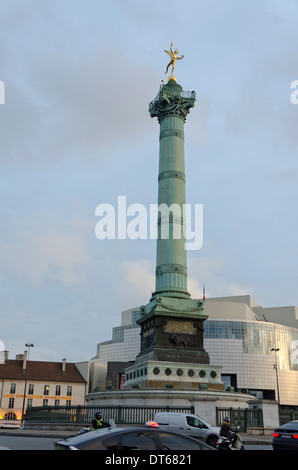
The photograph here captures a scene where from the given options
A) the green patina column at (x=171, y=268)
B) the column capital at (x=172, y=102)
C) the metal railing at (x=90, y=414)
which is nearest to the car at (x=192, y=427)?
the metal railing at (x=90, y=414)

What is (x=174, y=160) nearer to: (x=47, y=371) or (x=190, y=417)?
(x=190, y=417)

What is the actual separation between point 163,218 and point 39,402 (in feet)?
168

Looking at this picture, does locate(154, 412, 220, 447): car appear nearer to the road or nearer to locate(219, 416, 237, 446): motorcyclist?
the road

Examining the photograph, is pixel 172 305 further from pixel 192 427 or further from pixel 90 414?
pixel 192 427

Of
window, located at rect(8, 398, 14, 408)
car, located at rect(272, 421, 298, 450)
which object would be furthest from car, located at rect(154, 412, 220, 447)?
window, located at rect(8, 398, 14, 408)

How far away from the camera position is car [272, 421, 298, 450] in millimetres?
16250

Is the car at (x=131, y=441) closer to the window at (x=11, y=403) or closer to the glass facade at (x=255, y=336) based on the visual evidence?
the window at (x=11, y=403)

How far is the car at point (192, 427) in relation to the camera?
1900 cm

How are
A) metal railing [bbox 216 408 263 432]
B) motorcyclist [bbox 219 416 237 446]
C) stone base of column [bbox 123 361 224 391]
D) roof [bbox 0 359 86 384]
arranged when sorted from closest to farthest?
motorcyclist [bbox 219 416 237 446]
metal railing [bbox 216 408 263 432]
stone base of column [bbox 123 361 224 391]
roof [bbox 0 359 86 384]

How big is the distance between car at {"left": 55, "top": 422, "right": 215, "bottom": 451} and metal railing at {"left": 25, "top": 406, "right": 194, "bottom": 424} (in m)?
17.6

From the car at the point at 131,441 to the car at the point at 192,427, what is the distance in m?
11.2

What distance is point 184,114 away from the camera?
51.0 m

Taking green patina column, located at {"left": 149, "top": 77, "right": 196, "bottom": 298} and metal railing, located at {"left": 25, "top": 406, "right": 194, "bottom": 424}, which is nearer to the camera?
metal railing, located at {"left": 25, "top": 406, "right": 194, "bottom": 424}
